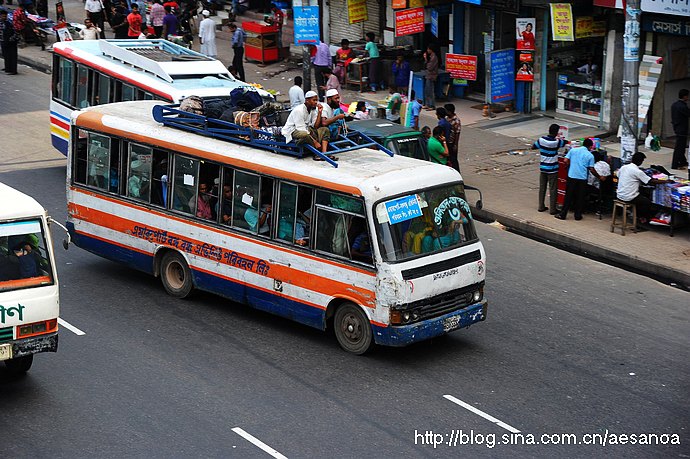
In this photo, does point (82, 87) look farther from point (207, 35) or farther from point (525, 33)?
point (525, 33)

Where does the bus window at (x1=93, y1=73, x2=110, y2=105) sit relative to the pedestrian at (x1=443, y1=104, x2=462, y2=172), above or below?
above

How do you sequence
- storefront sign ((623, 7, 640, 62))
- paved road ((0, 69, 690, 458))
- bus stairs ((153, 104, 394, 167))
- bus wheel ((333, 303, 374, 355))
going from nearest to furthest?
paved road ((0, 69, 690, 458)) → bus wheel ((333, 303, 374, 355)) → bus stairs ((153, 104, 394, 167)) → storefront sign ((623, 7, 640, 62))

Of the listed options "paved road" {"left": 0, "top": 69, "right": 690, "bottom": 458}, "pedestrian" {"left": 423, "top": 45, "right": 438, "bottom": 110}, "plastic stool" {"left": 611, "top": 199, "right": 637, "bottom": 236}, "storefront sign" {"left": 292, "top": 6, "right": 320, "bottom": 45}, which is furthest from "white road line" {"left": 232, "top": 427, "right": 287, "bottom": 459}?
"pedestrian" {"left": 423, "top": 45, "right": 438, "bottom": 110}

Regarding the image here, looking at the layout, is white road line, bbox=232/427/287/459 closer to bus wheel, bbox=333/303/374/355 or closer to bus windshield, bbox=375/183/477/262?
bus wheel, bbox=333/303/374/355

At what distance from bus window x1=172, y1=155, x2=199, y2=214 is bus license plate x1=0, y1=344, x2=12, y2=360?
3.93m

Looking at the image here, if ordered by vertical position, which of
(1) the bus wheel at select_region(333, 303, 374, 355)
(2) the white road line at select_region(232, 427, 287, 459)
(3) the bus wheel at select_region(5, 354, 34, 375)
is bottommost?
(2) the white road line at select_region(232, 427, 287, 459)

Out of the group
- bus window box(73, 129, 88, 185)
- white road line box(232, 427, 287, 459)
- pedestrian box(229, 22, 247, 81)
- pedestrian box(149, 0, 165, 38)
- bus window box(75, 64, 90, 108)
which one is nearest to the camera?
white road line box(232, 427, 287, 459)

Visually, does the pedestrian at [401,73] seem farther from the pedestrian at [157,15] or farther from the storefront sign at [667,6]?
the pedestrian at [157,15]

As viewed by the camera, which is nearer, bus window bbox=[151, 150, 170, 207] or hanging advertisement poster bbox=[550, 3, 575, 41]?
bus window bbox=[151, 150, 170, 207]

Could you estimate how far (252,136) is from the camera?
48.2ft

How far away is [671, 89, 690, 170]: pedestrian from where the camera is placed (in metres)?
21.8

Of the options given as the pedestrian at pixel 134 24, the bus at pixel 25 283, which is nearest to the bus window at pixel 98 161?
the bus at pixel 25 283

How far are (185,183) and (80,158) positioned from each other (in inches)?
90.4

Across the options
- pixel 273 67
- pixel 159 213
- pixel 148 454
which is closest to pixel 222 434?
pixel 148 454
